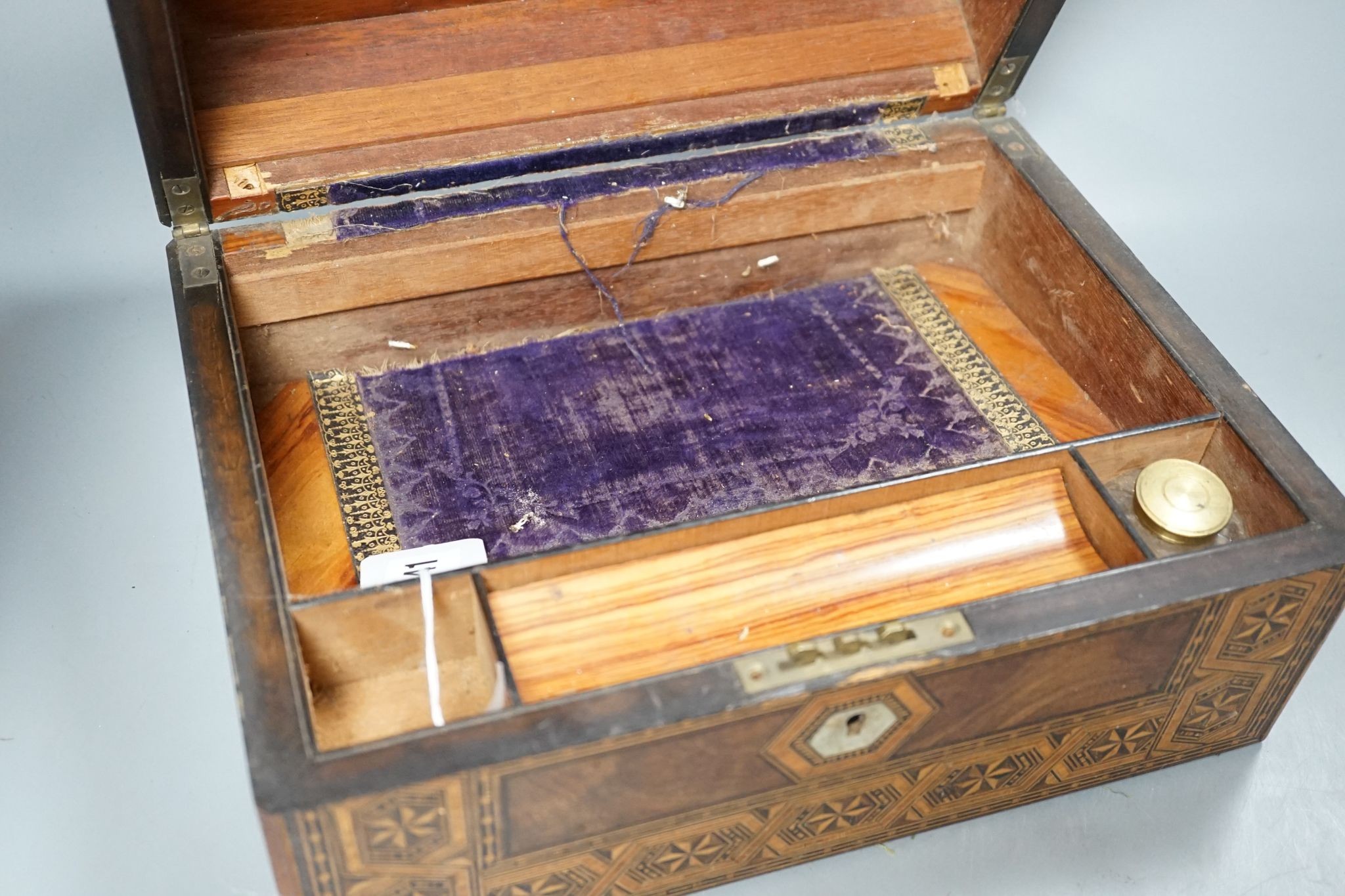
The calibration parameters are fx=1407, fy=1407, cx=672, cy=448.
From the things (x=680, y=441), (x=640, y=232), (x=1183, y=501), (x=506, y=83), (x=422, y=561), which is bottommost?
(x=1183, y=501)

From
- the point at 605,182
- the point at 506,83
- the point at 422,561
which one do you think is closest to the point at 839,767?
the point at 422,561

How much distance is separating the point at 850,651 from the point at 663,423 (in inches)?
29.1

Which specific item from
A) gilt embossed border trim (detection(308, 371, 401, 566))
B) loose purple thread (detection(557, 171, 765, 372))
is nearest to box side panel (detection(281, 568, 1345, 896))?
gilt embossed border trim (detection(308, 371, 401, 566))

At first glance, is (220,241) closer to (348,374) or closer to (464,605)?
(348,374)

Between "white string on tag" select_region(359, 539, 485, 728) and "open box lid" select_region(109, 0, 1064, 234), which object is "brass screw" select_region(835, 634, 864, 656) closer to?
"white string on tag" select_region(359, 539, 485, 728)

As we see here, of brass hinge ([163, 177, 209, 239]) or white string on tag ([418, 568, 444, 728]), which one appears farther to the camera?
brass hinge ([163, 177, 209, 239])

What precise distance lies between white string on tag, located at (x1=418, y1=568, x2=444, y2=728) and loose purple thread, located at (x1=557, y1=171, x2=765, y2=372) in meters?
0.72

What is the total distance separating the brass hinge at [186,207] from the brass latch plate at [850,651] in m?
1.07

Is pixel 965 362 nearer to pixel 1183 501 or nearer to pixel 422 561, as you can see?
pixel 1183 501

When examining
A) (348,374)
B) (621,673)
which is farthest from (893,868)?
(348,374)

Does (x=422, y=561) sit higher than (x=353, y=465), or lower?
lower

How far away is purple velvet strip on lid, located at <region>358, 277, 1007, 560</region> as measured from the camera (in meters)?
2.10

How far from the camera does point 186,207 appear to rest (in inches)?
80.5

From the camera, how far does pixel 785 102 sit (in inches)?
92.0
